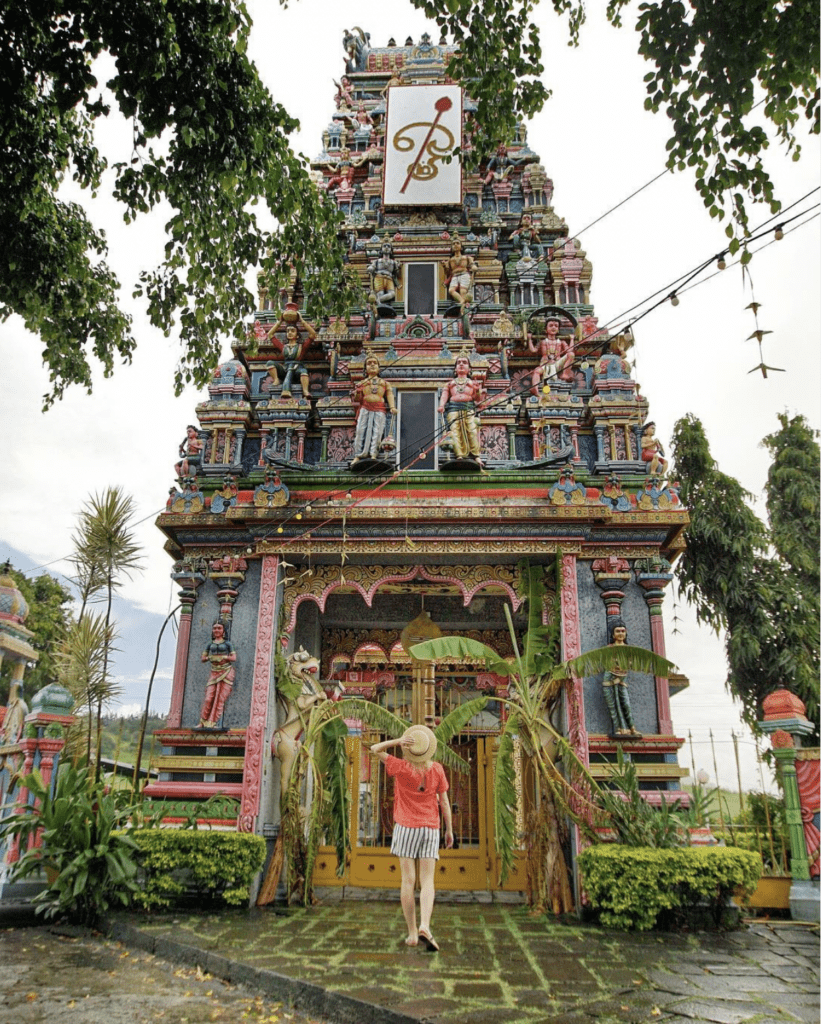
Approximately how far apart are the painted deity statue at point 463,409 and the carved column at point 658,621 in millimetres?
2446

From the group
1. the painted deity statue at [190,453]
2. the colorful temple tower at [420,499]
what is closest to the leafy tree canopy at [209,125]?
the colorful temple tower at [420,499]

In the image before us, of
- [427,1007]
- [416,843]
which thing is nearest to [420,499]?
[416,843]

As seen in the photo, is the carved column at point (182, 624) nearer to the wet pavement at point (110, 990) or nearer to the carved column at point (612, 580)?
the wet pavement at point (110, 990)

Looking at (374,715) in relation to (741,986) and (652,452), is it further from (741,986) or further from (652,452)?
(652,452)

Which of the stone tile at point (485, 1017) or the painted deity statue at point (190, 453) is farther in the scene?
the painted deity statue at point (190, 453)

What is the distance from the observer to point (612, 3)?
543 centimetres

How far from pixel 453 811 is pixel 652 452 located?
5.29 metres

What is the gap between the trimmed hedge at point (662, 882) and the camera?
23.7 ft

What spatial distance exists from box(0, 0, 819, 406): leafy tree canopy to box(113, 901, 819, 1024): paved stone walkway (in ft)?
15.0

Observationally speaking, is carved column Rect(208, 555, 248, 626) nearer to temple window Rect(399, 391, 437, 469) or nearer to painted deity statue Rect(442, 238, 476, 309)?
temple window Rect(399, 391, 437, 469)

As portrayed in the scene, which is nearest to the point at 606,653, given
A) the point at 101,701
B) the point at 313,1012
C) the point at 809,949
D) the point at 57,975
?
the point at 809,949

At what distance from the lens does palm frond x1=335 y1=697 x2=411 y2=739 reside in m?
8.30

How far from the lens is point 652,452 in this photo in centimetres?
1016

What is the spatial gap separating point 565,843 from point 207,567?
514cm
